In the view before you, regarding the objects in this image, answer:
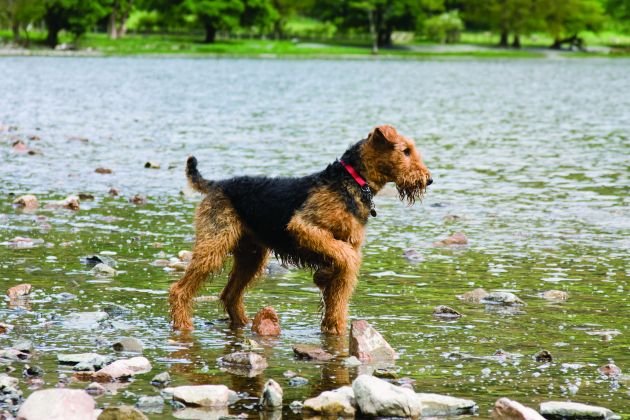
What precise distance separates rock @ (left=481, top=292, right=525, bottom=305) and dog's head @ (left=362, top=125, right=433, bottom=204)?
1.76 m

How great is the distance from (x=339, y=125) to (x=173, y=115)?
21.6 ft

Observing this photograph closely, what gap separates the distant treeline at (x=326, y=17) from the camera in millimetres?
111312

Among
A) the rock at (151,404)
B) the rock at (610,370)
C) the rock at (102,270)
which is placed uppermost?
the rock at (151,404)

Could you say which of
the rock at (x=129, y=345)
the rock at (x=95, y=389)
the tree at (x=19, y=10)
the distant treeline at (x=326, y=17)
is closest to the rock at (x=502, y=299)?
the rock at (x=129, y=345)

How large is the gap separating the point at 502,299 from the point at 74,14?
344 feet

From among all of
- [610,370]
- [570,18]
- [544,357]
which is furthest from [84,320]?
[570,18]

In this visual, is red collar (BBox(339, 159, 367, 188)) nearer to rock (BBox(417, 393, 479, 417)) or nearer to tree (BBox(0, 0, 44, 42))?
rock (BBox(417, 393, 479, 417))

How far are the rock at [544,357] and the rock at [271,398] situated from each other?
7.57 ft

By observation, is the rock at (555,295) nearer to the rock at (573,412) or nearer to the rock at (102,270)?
the rock at (573,412)

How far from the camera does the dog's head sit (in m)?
9.20

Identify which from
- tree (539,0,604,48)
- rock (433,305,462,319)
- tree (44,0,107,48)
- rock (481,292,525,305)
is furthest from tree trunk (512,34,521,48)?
rock (433,305,462,319)

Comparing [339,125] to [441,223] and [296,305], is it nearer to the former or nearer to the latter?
[441,223]

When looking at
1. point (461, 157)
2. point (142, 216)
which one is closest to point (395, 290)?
point (142, 216)

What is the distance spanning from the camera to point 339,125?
35781 mm
